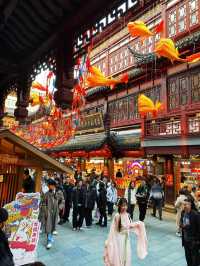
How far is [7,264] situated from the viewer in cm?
294

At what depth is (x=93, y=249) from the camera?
24.7 feet

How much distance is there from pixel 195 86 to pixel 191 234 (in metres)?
9.37

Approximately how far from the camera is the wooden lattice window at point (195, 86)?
42.5 ft

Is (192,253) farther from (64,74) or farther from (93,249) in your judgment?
(64,74)

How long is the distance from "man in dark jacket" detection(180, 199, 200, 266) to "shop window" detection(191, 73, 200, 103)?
28.1 ft

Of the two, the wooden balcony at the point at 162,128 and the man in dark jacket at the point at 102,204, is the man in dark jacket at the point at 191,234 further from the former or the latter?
the wooden balcony at the point at 162,128

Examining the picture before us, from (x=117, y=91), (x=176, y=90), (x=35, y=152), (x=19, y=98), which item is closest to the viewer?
(x=35, y=152)

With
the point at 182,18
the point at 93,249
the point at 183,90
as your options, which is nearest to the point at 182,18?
the point at 182,18

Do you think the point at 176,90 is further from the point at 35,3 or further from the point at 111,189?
the point at 35,3

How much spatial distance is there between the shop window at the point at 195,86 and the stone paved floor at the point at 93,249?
6.54 meters

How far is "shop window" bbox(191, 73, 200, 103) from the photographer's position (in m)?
13.0

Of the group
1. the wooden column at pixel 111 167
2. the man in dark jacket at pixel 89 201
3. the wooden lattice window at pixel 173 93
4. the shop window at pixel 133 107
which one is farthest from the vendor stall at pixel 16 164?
the wooden column at pixel 111 167

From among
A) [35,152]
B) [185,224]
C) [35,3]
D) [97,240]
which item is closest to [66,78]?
[35,3]

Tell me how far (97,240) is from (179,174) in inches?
303
